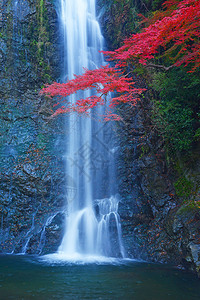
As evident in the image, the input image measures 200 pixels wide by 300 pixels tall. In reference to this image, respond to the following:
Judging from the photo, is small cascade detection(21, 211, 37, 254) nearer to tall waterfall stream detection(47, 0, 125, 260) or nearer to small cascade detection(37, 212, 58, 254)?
small cascade detection(37, 212, 58, 254)

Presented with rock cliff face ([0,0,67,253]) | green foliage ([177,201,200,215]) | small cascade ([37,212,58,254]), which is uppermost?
rock cliff face ([0,0,67,253])

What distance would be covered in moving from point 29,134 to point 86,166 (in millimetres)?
3160

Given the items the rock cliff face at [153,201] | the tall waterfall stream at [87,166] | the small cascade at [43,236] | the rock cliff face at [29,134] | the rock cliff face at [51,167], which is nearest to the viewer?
the rock cliff face at [153,201]

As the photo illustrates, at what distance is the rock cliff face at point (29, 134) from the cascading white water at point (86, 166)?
0.55 meters

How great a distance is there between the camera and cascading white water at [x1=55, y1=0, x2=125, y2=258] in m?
8.07

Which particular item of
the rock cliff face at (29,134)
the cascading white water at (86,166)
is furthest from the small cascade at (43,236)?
the cascading white water at (86,166)

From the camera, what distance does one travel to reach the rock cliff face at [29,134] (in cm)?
891

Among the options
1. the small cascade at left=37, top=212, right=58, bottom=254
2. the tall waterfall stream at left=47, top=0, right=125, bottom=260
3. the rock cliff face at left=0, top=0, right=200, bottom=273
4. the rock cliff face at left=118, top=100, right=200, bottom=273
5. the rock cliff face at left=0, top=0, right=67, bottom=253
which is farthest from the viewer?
the rock cliff face at left=0, top=0, right=67, bottom=253

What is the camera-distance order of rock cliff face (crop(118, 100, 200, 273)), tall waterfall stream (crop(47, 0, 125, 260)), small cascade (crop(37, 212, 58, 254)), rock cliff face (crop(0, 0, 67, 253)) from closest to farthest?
rock cliff face (crop(118, 100, 200, 273)), tall waterfall stream (crop(47, 0, 125, 260)), small cascade (crop(37, 212, 58, 254)), rock cliff face (crop(0, 0, 67, 253))

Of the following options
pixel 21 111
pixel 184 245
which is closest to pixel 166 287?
pixel 184 245

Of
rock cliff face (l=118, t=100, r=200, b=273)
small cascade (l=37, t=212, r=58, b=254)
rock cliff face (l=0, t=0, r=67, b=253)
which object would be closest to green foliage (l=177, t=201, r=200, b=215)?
rock cliff face (l=118, t=100, r=200, b=273)

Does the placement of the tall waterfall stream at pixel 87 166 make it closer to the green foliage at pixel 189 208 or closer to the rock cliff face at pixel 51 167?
the rock cliff face at pixel 51 167

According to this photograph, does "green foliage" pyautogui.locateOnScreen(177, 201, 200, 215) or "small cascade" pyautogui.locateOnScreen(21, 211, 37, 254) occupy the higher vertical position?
"green foliage" pyautogui.locateOnScreen(177, 201, 200, 215)

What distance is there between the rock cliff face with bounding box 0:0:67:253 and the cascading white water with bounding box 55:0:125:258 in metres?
0.55
